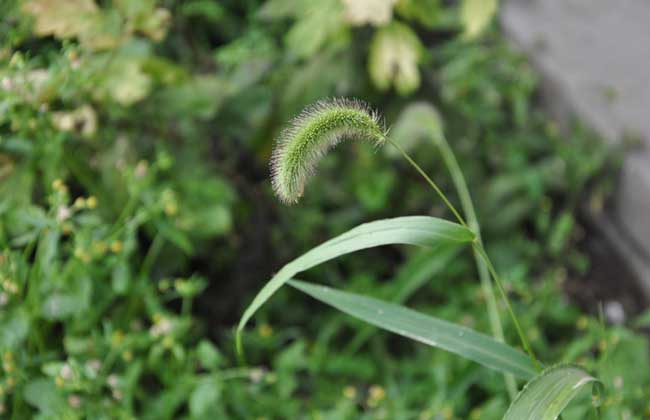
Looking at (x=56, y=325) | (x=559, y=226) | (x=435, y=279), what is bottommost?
(x=435, y=279)

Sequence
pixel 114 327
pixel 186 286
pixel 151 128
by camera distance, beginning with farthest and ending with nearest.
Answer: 1. pixel 151 128
2. pixel 114 327
3. pixel 186 286

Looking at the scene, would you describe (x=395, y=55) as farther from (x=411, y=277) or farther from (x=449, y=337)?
(x=449, y=337)

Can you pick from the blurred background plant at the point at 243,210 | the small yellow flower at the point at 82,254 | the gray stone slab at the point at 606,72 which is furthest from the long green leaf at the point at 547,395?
the gray stone slab at the point at 606,72

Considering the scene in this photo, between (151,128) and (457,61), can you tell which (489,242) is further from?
(151,128)

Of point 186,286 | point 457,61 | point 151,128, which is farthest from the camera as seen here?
point 457,61

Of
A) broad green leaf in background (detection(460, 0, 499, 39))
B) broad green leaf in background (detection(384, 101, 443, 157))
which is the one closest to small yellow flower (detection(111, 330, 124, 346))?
broad green leaf in background (detection(384, 101, 443, 157))

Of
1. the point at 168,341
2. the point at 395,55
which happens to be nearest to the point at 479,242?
the point at 168,341

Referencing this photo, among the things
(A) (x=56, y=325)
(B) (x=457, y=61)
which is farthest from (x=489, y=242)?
(A) (x=56, y=325)
